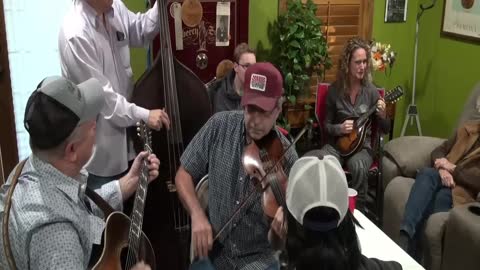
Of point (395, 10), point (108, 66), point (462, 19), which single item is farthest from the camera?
point (395, 10)

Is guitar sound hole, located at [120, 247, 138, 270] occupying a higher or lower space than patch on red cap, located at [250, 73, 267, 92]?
lower

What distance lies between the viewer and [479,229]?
2.39 metres

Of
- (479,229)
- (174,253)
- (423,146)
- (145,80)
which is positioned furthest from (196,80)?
(423,146)

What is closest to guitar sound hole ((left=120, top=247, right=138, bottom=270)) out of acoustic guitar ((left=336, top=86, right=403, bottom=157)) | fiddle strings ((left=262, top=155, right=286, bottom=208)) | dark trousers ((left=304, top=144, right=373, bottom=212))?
fiddle strings ((left=262, top=155, right=286, bottom=208))

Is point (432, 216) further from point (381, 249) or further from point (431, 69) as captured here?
point (431, 69)

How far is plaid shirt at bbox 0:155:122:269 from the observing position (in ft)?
3.77

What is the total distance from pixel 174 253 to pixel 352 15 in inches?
94.8

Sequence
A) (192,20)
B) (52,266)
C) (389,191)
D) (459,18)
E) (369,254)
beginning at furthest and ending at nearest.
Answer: (459,18), (192,20), (389,191), (369,254), (52,266)

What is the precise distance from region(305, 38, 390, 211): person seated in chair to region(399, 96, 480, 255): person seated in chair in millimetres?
460

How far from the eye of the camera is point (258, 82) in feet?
5.94

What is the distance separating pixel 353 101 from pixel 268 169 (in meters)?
1.87

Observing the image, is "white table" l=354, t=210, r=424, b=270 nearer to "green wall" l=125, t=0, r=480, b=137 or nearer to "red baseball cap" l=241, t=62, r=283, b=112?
"red baseball cap" l=241, t=62, r=283, b=112

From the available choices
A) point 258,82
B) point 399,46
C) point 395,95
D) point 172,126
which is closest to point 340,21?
point 399,46

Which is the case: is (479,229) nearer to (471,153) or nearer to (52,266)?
(471,153)
